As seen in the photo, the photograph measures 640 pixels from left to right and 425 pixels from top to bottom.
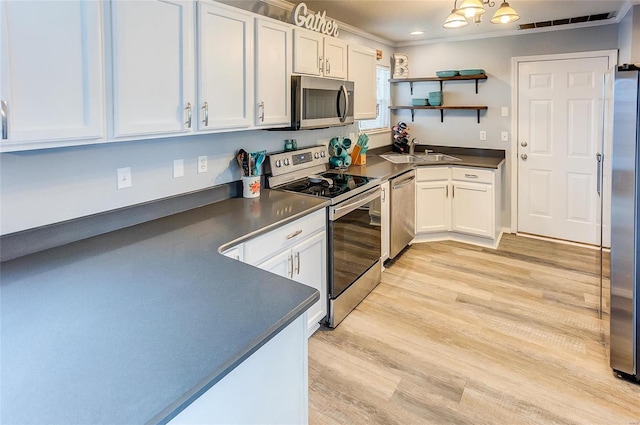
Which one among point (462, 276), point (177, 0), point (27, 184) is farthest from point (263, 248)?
point (462, 276)

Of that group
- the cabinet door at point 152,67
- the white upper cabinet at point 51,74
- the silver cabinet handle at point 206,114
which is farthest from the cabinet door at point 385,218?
the white upper cabinet at point 51,74

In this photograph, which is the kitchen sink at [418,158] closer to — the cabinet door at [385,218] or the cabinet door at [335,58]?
the cabinet door at [385,218]

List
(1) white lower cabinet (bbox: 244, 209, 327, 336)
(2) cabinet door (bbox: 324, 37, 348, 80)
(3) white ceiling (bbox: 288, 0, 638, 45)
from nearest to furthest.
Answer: (1) white lower cabinet (bbox: 244, 209, 327, 336) < (2) cabinet door (bbox: 324, 37, 348, 80) < (3) white ceiling (bbox: 288, 0, 638, 45)

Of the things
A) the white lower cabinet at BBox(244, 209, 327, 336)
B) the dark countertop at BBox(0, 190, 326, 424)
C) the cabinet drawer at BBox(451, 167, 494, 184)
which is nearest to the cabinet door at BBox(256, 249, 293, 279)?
the white lower cabinet at BBox(244, 209, 327, 336)

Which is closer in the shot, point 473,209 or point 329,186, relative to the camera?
point 329,186

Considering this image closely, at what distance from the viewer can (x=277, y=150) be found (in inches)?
122

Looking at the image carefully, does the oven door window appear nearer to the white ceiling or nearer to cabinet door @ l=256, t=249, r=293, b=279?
cabinet door @ l=256, t=249, r=293, b=279

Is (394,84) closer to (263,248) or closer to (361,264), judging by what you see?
(361,264)

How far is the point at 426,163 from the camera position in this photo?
423cm

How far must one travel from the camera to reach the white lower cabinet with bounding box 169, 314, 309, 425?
959 millimetres

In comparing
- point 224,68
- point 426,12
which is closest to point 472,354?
point 224,68

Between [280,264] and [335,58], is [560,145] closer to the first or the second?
[335,58]

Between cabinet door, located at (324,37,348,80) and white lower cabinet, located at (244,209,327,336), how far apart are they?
1.23 meters

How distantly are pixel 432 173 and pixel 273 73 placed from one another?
7.74 feet
